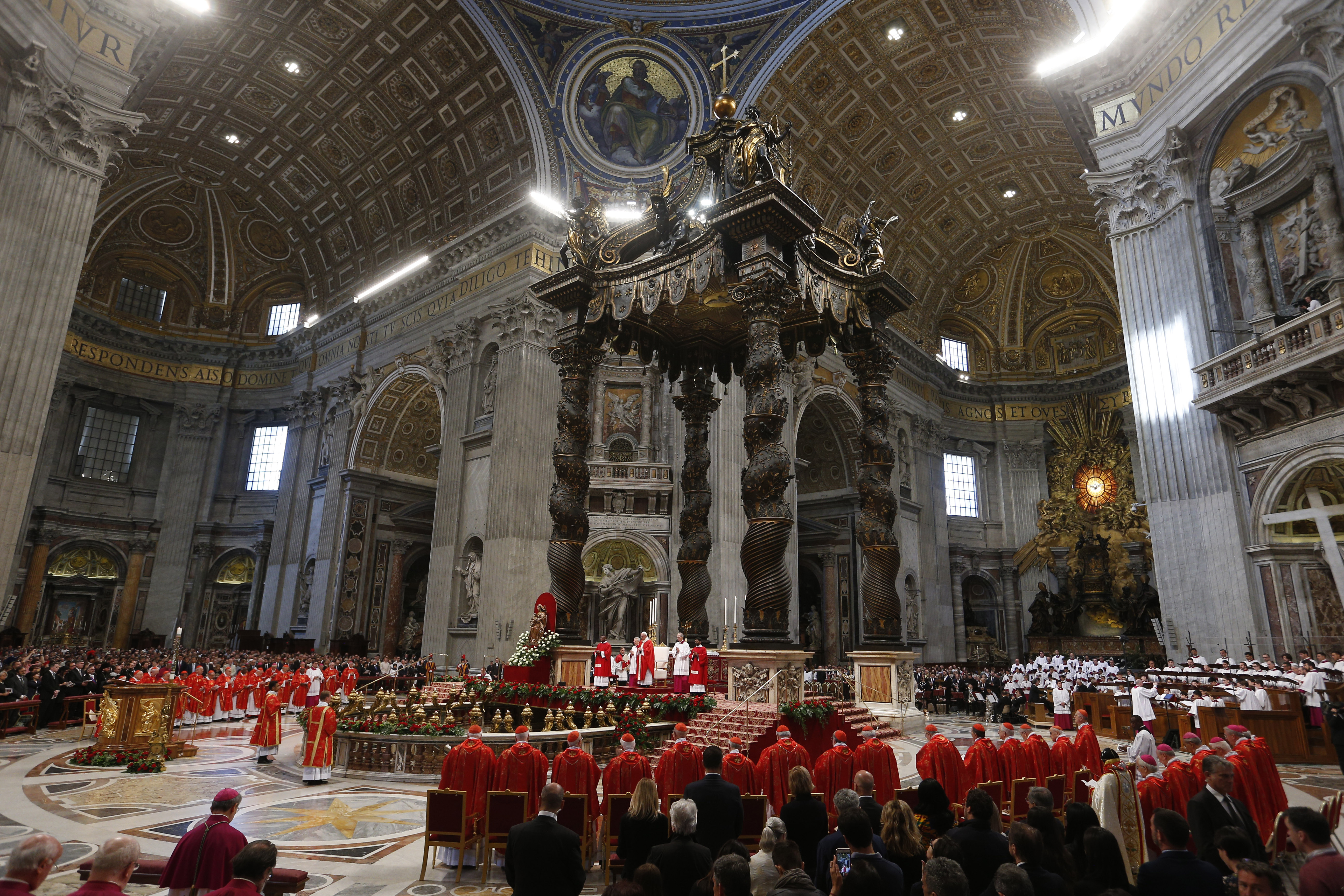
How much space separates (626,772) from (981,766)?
9.26ft

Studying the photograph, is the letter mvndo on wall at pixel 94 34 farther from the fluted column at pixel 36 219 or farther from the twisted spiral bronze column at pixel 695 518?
the twisted spiral bronze column at pixel 695 518

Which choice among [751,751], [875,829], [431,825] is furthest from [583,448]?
[875,829]

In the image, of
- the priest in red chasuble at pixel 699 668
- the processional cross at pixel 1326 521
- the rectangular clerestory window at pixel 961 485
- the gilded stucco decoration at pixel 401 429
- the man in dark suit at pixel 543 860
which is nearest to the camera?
the man in dark suit at pixel 543 860

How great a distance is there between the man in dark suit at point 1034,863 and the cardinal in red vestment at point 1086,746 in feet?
12.2

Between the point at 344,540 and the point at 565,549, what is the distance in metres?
15.9

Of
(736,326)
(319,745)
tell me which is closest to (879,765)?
(319,745)

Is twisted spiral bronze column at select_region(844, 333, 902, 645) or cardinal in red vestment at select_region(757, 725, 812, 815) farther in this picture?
twisted spiral bronze column at select_region(844, 333, 902, 645)

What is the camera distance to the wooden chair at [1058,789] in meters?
6.00

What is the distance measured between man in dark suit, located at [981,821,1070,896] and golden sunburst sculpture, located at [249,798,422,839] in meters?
4.87

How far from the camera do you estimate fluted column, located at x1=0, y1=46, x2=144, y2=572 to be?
11.7 m

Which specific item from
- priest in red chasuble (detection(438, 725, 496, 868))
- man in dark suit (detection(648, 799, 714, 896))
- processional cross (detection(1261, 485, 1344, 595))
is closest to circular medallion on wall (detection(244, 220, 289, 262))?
priest in red chasuble (detection(438, 725, 496, 868))

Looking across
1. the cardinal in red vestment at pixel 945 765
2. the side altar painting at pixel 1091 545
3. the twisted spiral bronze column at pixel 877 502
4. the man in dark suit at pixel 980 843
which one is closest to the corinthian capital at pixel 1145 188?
the twisted spiral bronze column at pixel 877 502

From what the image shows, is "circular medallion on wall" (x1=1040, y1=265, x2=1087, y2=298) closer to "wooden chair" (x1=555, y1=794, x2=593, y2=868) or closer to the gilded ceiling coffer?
the gilded ceiling coffer

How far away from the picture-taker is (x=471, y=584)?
19141mm
